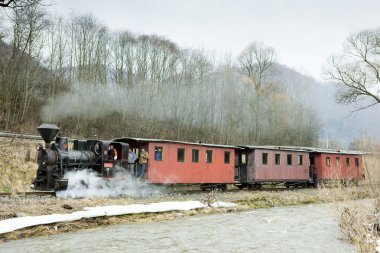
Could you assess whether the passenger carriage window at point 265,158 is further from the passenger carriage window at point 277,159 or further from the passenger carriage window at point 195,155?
the passenger carriage window at point 195,155

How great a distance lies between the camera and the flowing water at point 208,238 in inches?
346

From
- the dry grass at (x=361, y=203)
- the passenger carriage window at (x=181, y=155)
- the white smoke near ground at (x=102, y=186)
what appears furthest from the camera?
the passenger carriage window at (x=181, y=155)

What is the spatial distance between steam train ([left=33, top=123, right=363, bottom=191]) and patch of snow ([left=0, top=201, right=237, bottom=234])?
300 centimetres

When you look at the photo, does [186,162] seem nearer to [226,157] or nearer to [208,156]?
[208,156]

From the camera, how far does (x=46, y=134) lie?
14.7 metres

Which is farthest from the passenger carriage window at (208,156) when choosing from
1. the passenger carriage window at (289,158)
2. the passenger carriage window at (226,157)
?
the passenger carriage window at (289,158)

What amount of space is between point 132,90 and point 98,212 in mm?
20857

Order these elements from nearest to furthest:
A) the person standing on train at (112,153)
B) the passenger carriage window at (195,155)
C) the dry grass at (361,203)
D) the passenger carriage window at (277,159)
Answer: the dry grass at (361,203)
the person standing on train at (112,153)
the passenger carriage window at (195,155)
the passenger carriage window at (277,159)

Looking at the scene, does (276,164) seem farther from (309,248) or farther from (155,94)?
(309,248)

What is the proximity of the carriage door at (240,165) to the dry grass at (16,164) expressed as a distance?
11.9 meters

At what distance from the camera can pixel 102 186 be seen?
16.1 metres

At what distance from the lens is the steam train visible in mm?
14531

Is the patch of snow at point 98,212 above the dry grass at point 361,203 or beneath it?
beneath

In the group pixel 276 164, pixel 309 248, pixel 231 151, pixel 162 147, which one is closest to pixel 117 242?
pixel 309 248
